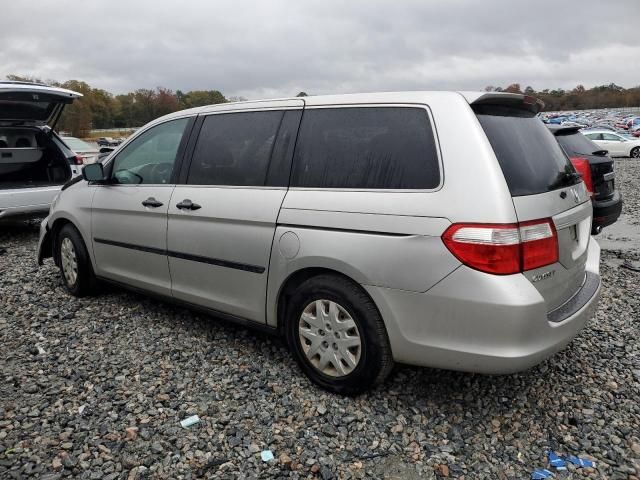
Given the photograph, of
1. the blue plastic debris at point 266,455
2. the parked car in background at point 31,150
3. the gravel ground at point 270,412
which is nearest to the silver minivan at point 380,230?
the gravel ground at point 270,412

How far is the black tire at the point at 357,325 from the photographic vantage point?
2.81 meters

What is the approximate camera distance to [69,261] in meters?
4.94

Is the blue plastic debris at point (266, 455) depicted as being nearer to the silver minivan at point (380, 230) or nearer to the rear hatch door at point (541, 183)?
the silver minivan at point (380, 230)

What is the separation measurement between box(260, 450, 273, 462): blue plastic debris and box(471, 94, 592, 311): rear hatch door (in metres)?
1.58

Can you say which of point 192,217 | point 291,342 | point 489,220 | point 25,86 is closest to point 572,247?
point 489,220

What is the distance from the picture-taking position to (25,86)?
6.44 meters

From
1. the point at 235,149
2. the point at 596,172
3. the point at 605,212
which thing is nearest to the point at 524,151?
the point at 235,149

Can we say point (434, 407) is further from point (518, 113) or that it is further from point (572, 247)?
point (518, 113)

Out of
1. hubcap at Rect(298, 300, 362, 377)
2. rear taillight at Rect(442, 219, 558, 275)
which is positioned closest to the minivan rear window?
rear taillight at Rect(442, 219, 558, 275)

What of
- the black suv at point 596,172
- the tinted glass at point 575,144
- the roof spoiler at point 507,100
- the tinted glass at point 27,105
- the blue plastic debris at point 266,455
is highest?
the tinted glass at point 27,105

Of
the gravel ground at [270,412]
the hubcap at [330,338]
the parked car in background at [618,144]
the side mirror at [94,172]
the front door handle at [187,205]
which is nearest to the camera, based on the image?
the gravel ground at [270,412]

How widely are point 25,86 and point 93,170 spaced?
308 cm

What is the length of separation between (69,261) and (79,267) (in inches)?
10.1

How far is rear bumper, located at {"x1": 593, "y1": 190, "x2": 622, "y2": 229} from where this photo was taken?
570cm
